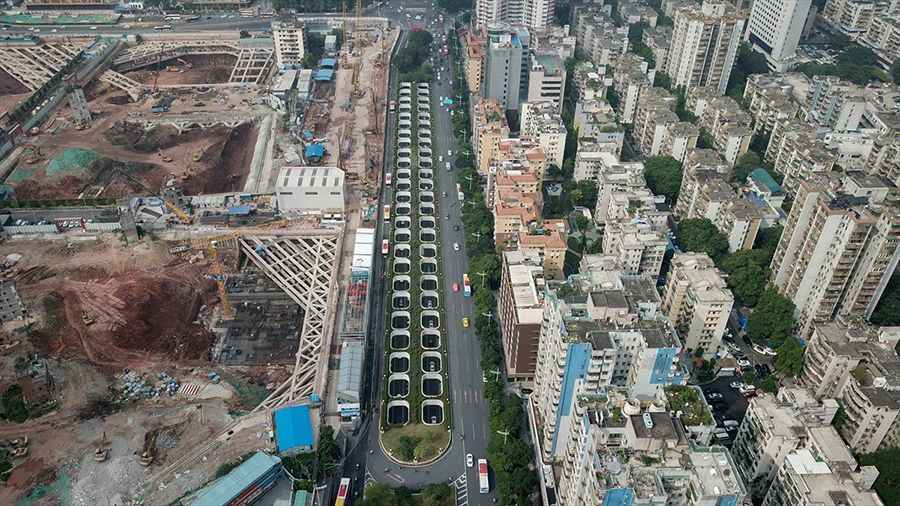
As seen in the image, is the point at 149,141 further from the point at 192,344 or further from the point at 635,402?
the point at 635,402

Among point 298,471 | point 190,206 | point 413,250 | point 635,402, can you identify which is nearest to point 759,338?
point 635,402

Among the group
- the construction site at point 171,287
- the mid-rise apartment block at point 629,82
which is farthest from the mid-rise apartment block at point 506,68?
the construction site at point 171,287

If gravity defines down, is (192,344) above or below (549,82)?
below

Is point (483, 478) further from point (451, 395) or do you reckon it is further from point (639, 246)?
point (639, 246)

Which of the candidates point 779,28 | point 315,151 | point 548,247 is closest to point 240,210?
point 315,151

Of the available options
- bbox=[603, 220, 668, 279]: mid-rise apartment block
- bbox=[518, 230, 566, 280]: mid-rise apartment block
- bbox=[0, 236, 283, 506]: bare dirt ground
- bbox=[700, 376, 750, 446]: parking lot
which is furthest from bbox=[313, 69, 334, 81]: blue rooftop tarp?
bbox=[700, 376, 750, 446]: parking lot

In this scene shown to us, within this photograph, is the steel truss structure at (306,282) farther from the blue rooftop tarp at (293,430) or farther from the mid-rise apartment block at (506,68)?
the mid-rise apartment block at (506,68)
